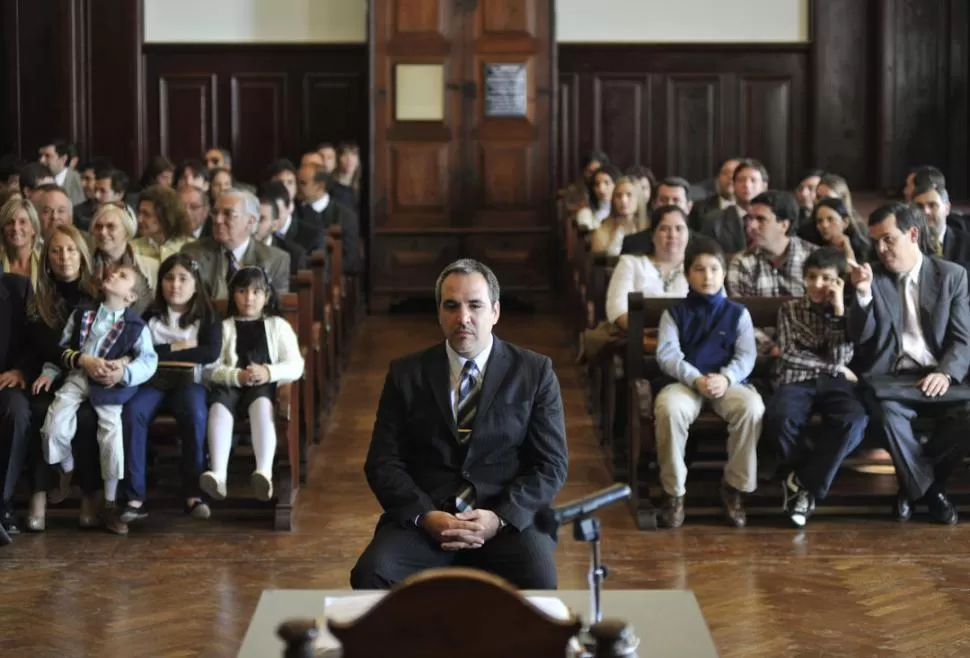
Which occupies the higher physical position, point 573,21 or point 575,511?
point 573,21

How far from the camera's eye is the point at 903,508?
6359mm

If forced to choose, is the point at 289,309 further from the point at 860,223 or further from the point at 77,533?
the point at 860,223

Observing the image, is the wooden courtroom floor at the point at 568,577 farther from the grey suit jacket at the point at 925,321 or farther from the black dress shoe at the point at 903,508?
the grey suit jacket at the point at 925,321

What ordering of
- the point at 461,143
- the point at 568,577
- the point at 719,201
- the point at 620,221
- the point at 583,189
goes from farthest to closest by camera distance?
the point at 461,143 < the point at 583,189 < the point at 719,201 < the point at 620,221 < the point at 568,577

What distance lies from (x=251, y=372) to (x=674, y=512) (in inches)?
69.6

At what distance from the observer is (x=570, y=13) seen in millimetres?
12945

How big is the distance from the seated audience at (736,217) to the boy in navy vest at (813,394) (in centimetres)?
188

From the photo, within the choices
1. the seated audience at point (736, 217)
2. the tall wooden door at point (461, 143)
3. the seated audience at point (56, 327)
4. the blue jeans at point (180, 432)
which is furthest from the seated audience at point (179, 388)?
the tall wooden door at point (461, 143)

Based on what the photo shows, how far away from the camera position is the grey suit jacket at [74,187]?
11.2 m

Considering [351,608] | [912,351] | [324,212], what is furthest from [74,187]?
[351,608]

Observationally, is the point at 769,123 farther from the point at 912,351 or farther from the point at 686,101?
the point at 912,351

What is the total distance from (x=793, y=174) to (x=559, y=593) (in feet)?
33.8

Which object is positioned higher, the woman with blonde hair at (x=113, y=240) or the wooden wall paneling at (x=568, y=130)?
the wooden wall paneling at (x=568, y=130)

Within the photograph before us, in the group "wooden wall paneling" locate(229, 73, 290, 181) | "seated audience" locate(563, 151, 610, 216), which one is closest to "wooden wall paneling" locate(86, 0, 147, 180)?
"wooden wall paneling" locate(229, 73, 290, 181)
